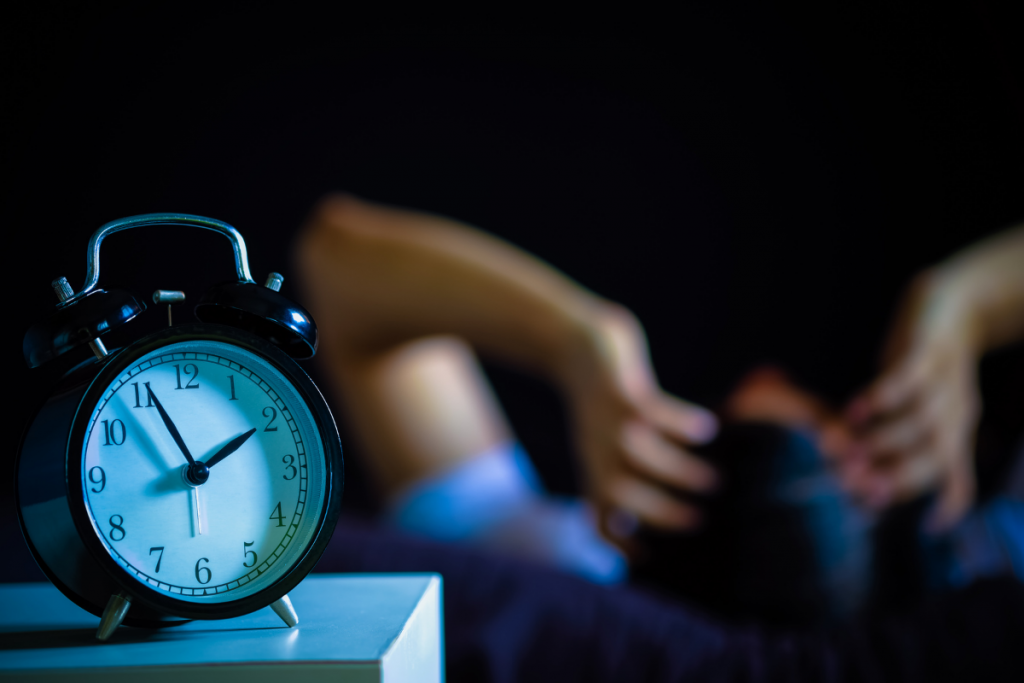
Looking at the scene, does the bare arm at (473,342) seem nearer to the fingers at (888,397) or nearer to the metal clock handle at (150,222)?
the fingers at (888,397)

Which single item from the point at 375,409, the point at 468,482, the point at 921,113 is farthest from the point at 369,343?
the point at 921,113

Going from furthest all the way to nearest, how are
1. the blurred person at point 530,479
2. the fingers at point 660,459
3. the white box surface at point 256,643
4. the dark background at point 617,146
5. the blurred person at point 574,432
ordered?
the dark background at point 617,146
the fingers at point 660,459
the blurred person at point 574,432
the blurred person at point 530,479
the white box surface at point 256,643

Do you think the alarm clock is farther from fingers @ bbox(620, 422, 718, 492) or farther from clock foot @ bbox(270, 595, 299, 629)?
fingers @ bbox(620, 422, 718, 492)

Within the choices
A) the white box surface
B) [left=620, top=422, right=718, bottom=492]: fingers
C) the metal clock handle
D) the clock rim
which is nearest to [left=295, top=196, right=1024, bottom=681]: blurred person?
[left=620, top=422, right=718, bottom=492]: fingers

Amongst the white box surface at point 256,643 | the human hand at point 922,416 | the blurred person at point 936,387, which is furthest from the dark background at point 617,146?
the white box surface at point 256,643

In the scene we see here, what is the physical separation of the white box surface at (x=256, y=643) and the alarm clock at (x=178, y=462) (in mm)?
21

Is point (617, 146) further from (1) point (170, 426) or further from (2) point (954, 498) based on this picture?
(1) point (170, 426)

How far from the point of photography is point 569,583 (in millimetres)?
882

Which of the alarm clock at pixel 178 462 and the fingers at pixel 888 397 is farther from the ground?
the alarm clock at pixel 178 462

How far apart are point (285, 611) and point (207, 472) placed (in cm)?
10

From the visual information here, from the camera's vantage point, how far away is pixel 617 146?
2104 millimetres

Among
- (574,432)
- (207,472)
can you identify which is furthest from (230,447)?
(574,432)

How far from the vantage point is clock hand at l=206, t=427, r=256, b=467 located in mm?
482

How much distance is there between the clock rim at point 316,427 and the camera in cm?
45
